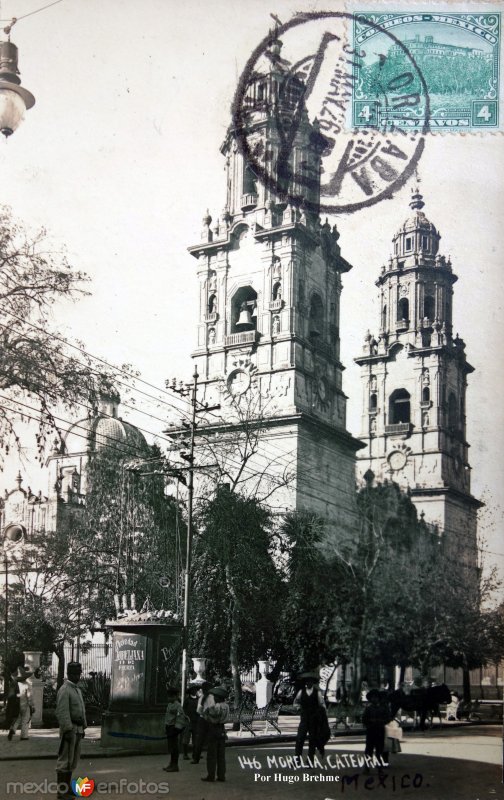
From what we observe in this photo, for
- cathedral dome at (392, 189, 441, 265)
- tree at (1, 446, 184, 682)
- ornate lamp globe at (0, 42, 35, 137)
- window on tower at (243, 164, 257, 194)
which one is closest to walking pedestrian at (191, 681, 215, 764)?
cathedral dome at (392, 189, 441, 265)

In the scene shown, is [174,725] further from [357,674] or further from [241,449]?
[241,449]

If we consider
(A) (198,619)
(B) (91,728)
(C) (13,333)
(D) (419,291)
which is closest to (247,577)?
(A) (198,619)

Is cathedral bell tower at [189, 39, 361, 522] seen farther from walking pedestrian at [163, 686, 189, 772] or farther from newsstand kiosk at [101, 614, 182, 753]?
walking pedestrian at [163, 686, 189, 772]

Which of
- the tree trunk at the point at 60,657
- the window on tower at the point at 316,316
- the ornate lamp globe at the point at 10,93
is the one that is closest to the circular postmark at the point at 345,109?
the ornate lamp globe at the point at 10,93

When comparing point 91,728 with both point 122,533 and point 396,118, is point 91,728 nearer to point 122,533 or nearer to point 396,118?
point 122,533

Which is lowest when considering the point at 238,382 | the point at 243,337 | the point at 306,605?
the point at 306,605

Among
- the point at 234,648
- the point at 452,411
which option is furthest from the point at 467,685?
the point at 452,411
